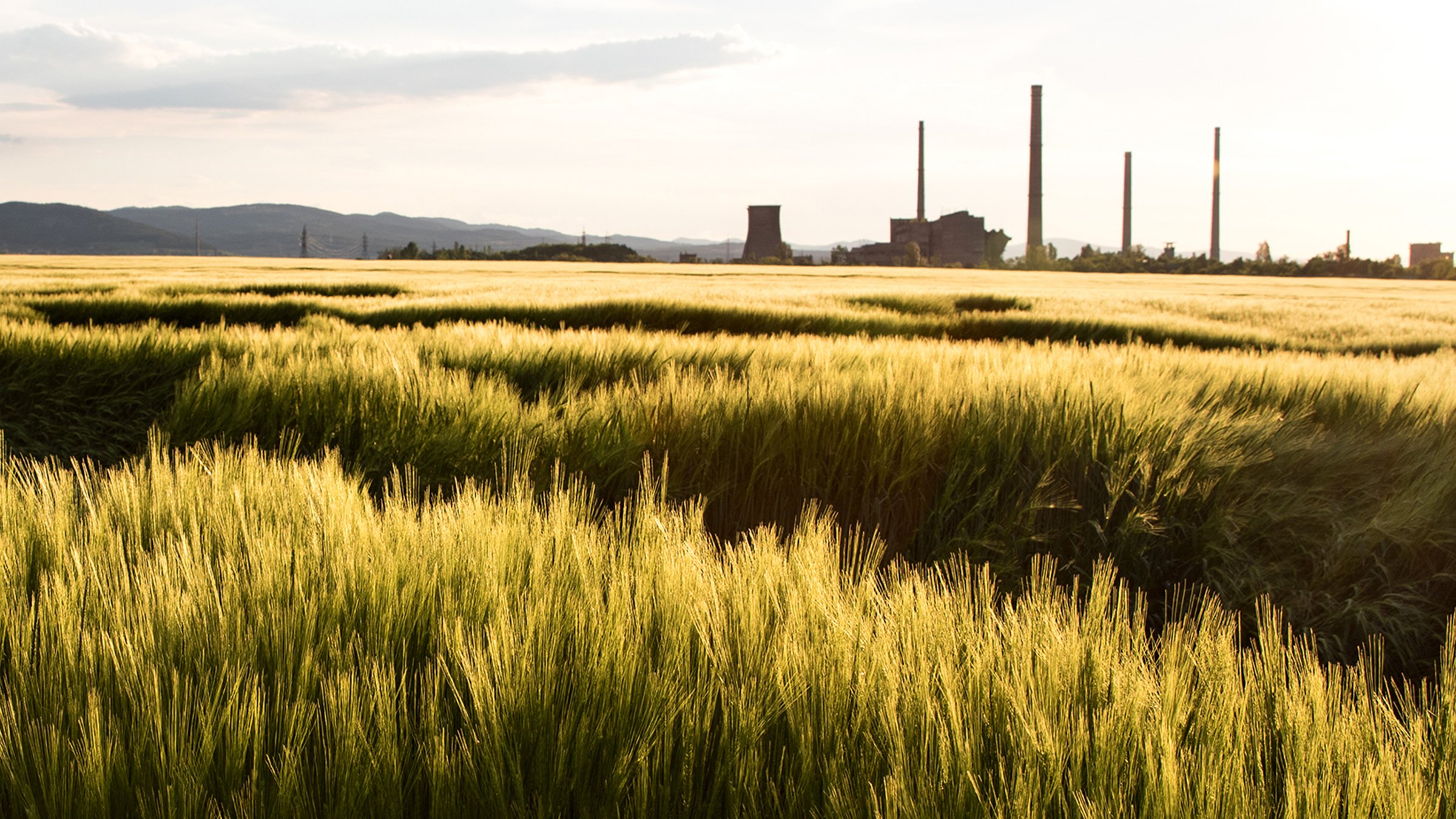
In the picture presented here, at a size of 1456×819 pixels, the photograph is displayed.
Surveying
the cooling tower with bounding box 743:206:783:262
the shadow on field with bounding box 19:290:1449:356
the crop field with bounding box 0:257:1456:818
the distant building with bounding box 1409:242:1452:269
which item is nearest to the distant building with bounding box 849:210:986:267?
the cooling tower with bounding box 743:206:783:262

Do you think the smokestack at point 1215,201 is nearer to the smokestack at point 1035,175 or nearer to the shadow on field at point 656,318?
the smokestack at point 1035,175

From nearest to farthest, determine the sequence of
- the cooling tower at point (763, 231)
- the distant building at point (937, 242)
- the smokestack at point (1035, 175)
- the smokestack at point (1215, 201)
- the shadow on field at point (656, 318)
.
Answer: the shadow on field at point (656, 318) < the smokestack at point (1035, 175) < the smokestack at point (1215, 201) < the distant building at point (937, 242) < the cooling tower at point (763, 231)

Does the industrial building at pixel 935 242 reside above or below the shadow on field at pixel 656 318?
above

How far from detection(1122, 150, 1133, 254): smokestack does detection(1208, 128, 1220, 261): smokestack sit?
4.41m

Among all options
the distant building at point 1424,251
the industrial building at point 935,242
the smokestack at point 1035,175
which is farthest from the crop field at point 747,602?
the distant building at point 1424,251

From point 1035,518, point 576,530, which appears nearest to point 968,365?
point 1035,518

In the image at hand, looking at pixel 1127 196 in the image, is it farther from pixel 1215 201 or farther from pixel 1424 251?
pixel 1424 251

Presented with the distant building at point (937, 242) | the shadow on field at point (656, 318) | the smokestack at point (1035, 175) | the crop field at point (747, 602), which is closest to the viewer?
the crop field at point (747, 602)

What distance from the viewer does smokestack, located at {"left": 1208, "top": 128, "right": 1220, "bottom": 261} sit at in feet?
162

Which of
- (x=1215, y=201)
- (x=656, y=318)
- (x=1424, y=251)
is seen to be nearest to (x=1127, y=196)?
(x=1215, y=201)

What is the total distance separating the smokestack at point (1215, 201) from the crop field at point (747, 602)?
54069 millimetres

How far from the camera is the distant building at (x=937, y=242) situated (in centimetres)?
5456

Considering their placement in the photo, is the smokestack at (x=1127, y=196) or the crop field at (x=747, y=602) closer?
the crop field at (x=747, y=602)

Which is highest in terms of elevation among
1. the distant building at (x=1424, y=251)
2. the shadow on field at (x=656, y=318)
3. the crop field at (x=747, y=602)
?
the distant building at (x=1424, y=251)
